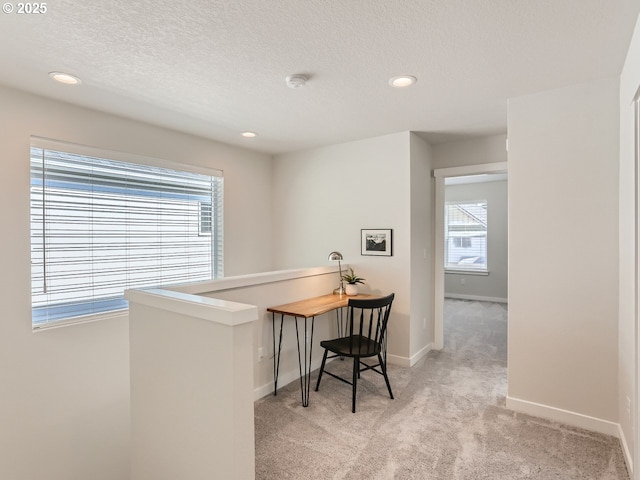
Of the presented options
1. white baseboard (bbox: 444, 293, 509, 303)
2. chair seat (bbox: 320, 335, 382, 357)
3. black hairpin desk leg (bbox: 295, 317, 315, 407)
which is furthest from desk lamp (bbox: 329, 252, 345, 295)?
white baseboard (bbox: 444, 293, 509, 303)

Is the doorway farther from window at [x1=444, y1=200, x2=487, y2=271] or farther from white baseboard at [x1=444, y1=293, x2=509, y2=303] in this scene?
window at [x1=444, y1=200, x2=487, y2=271]

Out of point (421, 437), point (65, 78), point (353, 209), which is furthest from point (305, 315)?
point (65, 78)

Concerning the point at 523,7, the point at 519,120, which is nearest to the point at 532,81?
the point at 519,120

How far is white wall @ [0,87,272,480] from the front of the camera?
96.5 inches

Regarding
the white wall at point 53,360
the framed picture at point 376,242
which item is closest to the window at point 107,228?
the white wall at point 53,360

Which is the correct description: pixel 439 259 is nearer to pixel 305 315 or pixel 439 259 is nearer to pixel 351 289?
pixel 351 289

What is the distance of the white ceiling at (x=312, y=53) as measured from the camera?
1.66 m

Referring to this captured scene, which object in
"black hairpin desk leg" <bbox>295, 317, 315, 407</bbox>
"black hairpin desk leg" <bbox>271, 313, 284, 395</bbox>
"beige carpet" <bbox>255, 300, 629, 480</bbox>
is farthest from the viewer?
"black hairpin desk leg" <bbox>295, 317, 315, 407</bbox>

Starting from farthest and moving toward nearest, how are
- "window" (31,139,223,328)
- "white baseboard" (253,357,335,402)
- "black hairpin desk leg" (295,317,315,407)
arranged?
"black hairpin desk leg" (295,317,315,407) → "white baseboard" (253,357,335,402) → "window" (31,139,223,328)

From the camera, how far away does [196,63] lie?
85.0 inches

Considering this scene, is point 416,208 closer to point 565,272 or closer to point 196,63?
point 565,272

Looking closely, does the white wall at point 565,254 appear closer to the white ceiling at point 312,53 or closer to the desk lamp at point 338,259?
the white ceiling at point 312,53

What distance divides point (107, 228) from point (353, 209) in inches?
97.5

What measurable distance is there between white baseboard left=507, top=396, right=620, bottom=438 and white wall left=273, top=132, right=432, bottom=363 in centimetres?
114
